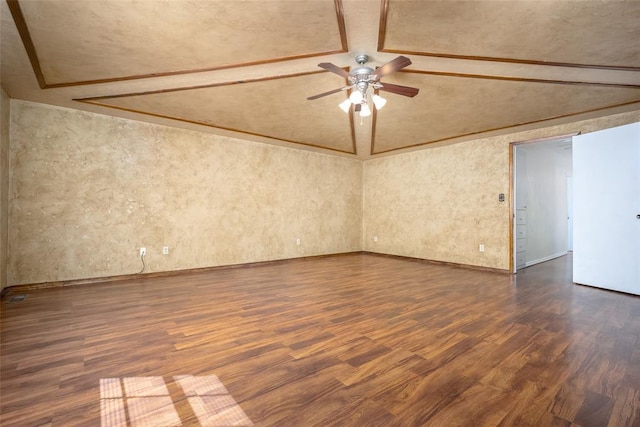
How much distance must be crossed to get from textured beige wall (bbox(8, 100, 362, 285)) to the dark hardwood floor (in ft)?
2.55

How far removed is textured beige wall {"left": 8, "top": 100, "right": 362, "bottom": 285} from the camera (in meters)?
4.03

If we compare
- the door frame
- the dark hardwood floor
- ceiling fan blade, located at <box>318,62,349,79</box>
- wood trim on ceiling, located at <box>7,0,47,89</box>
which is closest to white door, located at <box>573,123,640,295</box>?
the dark hardwood floor

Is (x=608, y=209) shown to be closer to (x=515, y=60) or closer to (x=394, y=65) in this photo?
(x=515, y=60)

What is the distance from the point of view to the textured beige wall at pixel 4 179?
141 inches

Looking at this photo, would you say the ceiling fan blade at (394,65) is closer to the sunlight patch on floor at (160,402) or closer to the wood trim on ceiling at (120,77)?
the wood trim on ceiling at (120,77)

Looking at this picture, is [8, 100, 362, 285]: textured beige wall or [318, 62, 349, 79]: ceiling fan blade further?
[8, 100, 362, 285]: textured beige wall

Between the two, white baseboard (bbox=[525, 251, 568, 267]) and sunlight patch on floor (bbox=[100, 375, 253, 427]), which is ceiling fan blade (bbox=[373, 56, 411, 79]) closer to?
sunlight patch on floor (bbox=[100, 375, 253, 427])

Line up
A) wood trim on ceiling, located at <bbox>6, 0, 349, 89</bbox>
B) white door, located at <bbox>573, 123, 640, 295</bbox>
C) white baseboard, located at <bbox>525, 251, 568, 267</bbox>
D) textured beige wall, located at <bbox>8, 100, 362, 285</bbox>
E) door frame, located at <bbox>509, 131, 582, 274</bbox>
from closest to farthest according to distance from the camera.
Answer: wood trim on ceiling, located at <bbox>6, 0, 349, 89</bbox>
white door, located at <bbox>573, 123, 640, 295</bbox>
textured beige wall, located at <bbox>8, 100, 362, 285</bbox>
door frame, located at <bbox>509, 131, 582, 274</bbox>
white baseboard, located at <bbox>525, 251, 568, 267</bbox>

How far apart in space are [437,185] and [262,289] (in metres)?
4.57

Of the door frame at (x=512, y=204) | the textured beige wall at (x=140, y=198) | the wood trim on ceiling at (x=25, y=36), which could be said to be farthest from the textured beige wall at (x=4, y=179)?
the door frame at (x=512, y=204)

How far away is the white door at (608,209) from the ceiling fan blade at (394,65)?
3.66 metres

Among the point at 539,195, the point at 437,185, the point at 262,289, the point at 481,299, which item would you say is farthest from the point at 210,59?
the point at 539,195

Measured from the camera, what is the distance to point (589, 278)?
4277 mm

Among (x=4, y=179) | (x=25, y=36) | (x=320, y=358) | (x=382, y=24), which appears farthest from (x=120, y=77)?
(x=320, y=358)
